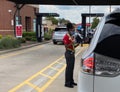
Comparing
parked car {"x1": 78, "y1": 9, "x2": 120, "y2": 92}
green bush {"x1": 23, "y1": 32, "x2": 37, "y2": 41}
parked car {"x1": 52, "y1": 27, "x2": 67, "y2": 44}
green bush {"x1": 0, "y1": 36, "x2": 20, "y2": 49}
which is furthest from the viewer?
green bush {"x1": 23, "y1": 32, "x2": 37, "y2": 41}

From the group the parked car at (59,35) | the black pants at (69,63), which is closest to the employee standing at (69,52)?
the black pants at (69,63)

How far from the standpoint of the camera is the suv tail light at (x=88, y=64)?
426 centimetres

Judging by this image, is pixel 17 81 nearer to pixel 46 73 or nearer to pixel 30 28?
pixel 46 73

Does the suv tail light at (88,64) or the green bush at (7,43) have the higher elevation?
the suv tail light at (88,64)

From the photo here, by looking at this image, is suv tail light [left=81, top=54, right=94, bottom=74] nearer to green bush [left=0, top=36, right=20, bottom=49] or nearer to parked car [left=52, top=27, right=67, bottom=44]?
green bush [left=0, top=36, right=20, bottom=49]

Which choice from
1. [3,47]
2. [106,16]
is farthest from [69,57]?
[3,47]

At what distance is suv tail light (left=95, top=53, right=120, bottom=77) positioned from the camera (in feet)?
13.5

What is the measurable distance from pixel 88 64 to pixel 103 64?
0.75 feet

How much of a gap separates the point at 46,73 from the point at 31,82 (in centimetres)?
240

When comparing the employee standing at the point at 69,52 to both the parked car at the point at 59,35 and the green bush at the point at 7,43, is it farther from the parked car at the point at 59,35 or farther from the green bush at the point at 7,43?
the parked car at the point at 59,35

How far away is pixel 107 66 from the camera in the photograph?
4137mm

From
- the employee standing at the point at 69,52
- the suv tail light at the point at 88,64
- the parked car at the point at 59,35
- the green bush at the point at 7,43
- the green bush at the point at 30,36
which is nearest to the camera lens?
the suv tail light at the point at 88,64

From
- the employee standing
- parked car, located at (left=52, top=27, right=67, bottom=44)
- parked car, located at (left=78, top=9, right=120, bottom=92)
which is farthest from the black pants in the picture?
parked car, located at (left=52, top=27, right=67, bottom=44)

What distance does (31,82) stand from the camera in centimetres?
1120
